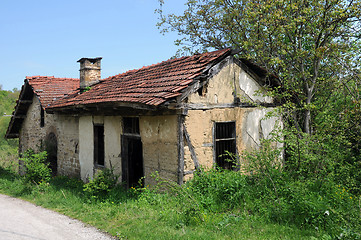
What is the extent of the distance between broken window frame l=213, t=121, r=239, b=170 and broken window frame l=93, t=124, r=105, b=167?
4.49 meters

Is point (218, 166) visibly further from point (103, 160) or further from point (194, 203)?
point (103, 160)

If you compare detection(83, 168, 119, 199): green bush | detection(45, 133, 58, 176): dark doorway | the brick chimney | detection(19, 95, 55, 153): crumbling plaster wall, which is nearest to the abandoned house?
detection(83, 168, 119, 199): green bush

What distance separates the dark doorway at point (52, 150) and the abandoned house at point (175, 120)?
1.57 m

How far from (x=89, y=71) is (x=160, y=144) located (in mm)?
7082

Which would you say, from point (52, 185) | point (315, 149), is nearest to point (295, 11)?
point (315, 149)

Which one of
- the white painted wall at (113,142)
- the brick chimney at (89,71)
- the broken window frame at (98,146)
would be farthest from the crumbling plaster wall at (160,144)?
the brick chimney at (89,71)

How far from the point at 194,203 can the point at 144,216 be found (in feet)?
3.81

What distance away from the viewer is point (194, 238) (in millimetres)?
5355

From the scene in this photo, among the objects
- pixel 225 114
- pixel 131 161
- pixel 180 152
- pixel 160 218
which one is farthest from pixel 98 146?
pixel 160 218

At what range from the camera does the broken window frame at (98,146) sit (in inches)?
435

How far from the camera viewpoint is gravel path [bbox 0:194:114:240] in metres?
6.28

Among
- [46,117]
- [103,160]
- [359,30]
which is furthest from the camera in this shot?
[46,117]

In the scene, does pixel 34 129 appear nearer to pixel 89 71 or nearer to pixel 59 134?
pixel 59 134

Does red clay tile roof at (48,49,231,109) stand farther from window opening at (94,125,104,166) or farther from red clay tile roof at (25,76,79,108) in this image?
red clay tile roof at (25,76,79,108)
